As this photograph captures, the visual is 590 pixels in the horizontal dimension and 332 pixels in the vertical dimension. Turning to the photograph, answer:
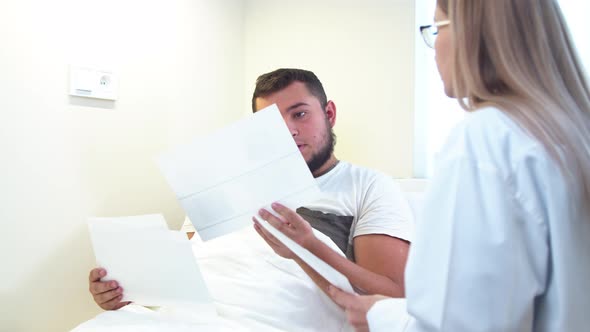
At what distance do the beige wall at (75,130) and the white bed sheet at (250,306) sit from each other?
1.05ft

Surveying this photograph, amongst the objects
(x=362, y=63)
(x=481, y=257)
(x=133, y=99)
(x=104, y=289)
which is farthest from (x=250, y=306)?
(x=362, y=63)

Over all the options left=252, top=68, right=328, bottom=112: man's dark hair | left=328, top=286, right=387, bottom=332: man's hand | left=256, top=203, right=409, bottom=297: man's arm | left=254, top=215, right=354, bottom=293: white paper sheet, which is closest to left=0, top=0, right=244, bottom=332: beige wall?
left=252, top=68, right=328, bottom=112: man's dark hair

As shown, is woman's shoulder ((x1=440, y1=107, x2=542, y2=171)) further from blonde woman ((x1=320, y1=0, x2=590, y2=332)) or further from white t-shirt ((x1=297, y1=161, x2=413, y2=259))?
white t-shirt ((x1=297, y1=161, x2=413, y2=259))

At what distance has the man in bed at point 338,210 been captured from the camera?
3.48 feet

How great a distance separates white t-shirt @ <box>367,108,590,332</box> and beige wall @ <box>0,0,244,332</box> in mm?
1149

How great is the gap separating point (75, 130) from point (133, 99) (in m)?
0.23

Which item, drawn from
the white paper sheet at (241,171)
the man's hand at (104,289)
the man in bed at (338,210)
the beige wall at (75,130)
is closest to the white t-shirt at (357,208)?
the man in bed at (338,210)

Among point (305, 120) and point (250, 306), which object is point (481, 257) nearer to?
point (250, 306)

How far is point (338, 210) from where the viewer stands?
4.23ft

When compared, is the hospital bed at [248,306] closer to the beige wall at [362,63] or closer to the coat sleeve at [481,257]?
the coat sleeve at [481,257]

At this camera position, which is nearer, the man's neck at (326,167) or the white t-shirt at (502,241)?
the white t-shirt at (502,241)

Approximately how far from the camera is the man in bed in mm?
1060

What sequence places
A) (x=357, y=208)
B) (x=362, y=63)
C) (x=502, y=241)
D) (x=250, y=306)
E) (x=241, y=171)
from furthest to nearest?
(x=362, y=63), (x=357, y=208), (x=250, y=306), (x=241, y=171), (x=502, y=241)

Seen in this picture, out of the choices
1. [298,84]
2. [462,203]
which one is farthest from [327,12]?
[462,203]
